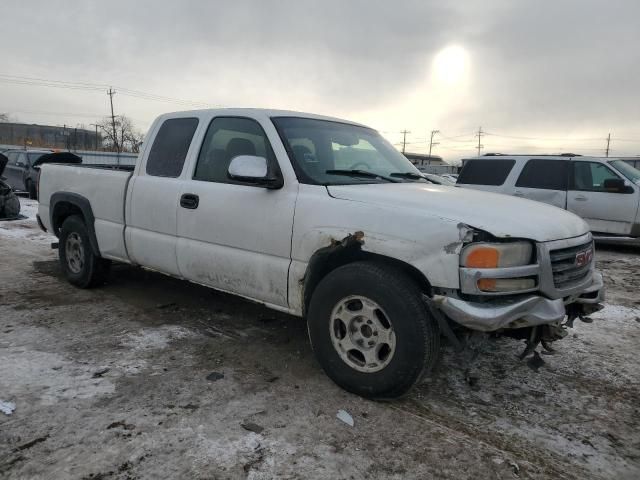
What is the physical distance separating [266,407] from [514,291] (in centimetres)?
161

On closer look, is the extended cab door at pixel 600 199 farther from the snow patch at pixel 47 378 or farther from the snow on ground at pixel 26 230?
the snow on ground at pixel 26 230

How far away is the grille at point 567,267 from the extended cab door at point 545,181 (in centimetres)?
648

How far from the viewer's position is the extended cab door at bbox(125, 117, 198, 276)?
418 centimetres

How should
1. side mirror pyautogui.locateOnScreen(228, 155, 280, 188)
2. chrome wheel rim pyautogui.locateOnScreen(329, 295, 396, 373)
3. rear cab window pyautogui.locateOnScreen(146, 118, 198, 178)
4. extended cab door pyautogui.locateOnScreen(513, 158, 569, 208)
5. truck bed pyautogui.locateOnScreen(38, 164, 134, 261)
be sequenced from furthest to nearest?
extended cab door pyautogui.locateOnScreen(513, 158, 569, 208)
truck bed pyautogui.locateOnScreen(38, 164, 134, 261)
rear cab window pyautogui.locateOnScreen(146, 118, 198, 178)
side mirror pyautogui.locateOnScreen(228, 155, 280, 188)
chrome wheel rim pyautogui.locateOnScreen(329, 295, 396, 373)

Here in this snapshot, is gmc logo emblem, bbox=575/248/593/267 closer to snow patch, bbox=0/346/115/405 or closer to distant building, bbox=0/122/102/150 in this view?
snow patch, bbox=0/346/115/405

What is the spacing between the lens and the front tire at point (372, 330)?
2.80m

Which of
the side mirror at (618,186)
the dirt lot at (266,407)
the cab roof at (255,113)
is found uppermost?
the cab roof at (255,113)

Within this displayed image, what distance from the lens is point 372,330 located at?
3.01m

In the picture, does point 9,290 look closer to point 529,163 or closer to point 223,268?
point 223,268

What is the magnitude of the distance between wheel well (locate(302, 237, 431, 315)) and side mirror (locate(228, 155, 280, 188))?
2.19 ft

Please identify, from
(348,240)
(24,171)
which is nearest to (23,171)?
(24,171)

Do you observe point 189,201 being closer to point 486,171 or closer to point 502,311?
point 502,311

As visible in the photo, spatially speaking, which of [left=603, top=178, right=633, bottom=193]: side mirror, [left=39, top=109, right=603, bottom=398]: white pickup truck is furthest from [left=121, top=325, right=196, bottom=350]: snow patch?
[left=603, top=178, right=633, bottom=193]: side mirror

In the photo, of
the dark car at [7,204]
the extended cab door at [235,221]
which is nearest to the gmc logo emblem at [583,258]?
the extended cab door at [235,221]
